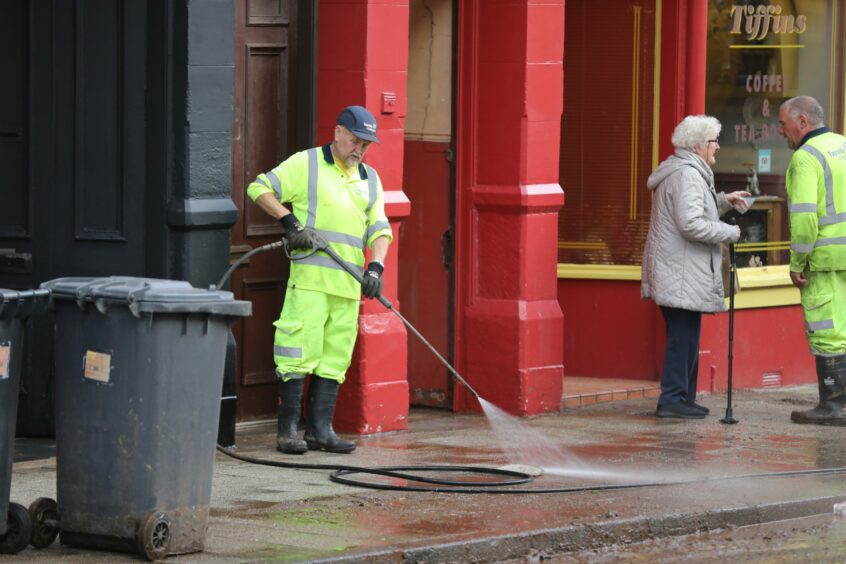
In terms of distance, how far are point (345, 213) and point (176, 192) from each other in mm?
933

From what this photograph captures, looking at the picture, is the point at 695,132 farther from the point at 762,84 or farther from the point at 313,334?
the point at 313,334

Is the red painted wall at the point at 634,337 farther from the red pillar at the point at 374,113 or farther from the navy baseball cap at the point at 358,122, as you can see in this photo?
the navy baseball cap at the point at 358,122

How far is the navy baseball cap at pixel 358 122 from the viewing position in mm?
10164

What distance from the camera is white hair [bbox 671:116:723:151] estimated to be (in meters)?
12.3

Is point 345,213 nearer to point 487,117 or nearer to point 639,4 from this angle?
point 487,117

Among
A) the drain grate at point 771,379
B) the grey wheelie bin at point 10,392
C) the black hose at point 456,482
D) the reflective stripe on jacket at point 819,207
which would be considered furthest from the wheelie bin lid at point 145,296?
the drain grate at point 771,379

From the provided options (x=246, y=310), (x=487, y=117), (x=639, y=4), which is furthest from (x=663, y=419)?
(x=246, y=310)

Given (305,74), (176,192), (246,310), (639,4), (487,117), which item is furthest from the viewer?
(639,4)

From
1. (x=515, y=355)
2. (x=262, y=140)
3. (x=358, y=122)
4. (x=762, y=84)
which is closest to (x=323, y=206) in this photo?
(x=358, y=122)

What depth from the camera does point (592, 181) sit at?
45.9 feet

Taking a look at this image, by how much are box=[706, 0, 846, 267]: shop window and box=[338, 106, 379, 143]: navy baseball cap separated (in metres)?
4.52

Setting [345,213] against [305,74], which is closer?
[345,213]

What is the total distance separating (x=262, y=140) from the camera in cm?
1118

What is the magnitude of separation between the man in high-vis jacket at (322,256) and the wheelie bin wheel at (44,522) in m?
2.82
